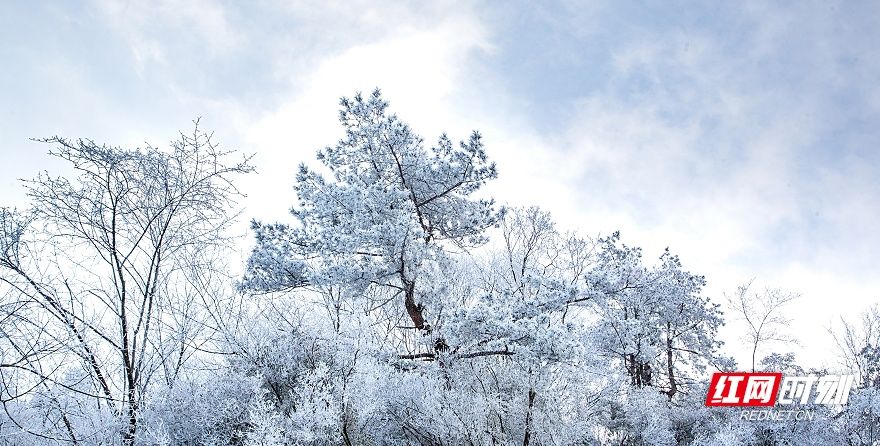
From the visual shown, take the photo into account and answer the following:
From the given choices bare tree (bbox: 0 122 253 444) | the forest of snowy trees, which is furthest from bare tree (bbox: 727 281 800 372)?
bare tree (bbox: 0 122 253 444)

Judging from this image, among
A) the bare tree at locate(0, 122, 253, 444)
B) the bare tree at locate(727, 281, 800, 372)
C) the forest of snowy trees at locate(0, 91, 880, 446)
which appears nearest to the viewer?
the bare tree at locate(0, 122, 253, 444)

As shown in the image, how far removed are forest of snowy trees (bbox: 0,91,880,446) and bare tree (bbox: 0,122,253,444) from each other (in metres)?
0.03

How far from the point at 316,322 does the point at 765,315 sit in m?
15.8

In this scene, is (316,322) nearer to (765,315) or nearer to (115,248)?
(115,248)

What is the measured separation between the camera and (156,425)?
6.94m

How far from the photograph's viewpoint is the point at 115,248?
21.2ft

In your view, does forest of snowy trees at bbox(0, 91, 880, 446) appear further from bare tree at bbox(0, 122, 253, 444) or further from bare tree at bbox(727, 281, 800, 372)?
bare tree at bbox(727, 281, 800, 372)

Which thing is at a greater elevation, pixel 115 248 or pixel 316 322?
pixel 115 248

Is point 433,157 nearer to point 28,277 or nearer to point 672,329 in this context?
point 28,277

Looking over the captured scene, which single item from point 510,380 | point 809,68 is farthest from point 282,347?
point 809,68

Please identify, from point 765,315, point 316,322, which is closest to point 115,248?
point 316,322

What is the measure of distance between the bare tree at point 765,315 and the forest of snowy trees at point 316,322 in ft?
12.3

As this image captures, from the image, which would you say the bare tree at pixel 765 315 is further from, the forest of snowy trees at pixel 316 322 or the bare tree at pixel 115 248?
the bare tree at pixel 115 248

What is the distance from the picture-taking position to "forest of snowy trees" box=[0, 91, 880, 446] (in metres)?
5.97
